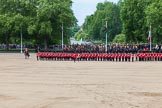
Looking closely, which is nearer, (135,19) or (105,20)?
(135,19)

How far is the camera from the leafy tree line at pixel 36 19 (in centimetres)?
8350

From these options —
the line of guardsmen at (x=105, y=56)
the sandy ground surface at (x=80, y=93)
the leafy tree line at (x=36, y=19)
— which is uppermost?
the leafy tree line at (x=36, y=19)

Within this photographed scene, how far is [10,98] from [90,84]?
22.7ft

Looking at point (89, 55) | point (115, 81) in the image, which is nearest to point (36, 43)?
point (89, 55)

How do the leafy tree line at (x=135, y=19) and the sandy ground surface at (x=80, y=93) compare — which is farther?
the leafy tree line at (x=135, y=19)

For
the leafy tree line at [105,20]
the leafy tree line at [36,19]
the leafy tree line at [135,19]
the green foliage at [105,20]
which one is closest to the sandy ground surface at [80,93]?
the leafy tree line at [135,19]

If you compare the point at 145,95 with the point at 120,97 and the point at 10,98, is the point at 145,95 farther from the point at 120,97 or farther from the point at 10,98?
the point at 10,98

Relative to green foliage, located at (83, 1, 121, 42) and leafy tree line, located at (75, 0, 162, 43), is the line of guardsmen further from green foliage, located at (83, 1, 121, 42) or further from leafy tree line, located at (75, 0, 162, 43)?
green foliage, located at (83, 1, 121, 42)

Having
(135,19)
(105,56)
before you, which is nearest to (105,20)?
(135,19)

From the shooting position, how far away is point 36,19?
85.6 meters

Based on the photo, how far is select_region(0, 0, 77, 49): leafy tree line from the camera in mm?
83500

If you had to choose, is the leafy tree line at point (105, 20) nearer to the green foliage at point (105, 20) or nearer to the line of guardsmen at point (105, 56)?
the green foliage at point (105, 20)

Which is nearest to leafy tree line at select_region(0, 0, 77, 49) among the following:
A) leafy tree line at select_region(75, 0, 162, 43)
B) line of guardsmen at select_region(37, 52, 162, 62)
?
leafy tree line at select_region(75, 0, 162, 43)

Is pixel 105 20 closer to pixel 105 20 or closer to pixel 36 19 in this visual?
pixel 105 20
